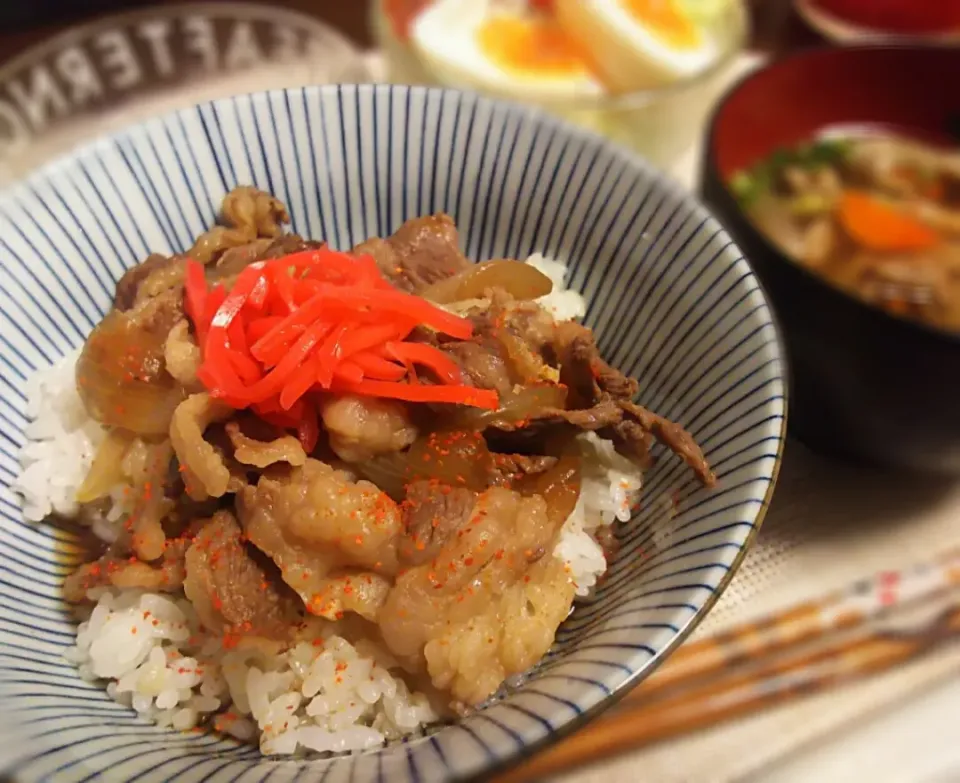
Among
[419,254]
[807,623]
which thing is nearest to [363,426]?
[419,254]

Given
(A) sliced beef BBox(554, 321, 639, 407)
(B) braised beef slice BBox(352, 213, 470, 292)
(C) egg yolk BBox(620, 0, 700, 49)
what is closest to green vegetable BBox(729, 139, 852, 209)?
(C) egg yolk BBox(620, 0, 700, 49)

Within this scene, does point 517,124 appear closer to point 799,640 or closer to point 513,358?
point 513,358

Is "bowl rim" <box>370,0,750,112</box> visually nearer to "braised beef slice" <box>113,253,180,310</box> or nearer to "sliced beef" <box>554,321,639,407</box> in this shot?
"braised beef slice" <box>113,253,180,310</box>

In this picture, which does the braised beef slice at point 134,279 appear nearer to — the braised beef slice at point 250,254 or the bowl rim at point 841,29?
the braised beef slice at point 250,254

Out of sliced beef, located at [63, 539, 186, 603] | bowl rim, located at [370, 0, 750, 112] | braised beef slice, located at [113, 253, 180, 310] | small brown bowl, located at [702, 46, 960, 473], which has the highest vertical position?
bowl rim, located at [370, 0, 750, 112]

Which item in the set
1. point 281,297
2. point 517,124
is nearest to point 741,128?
point 517,124
